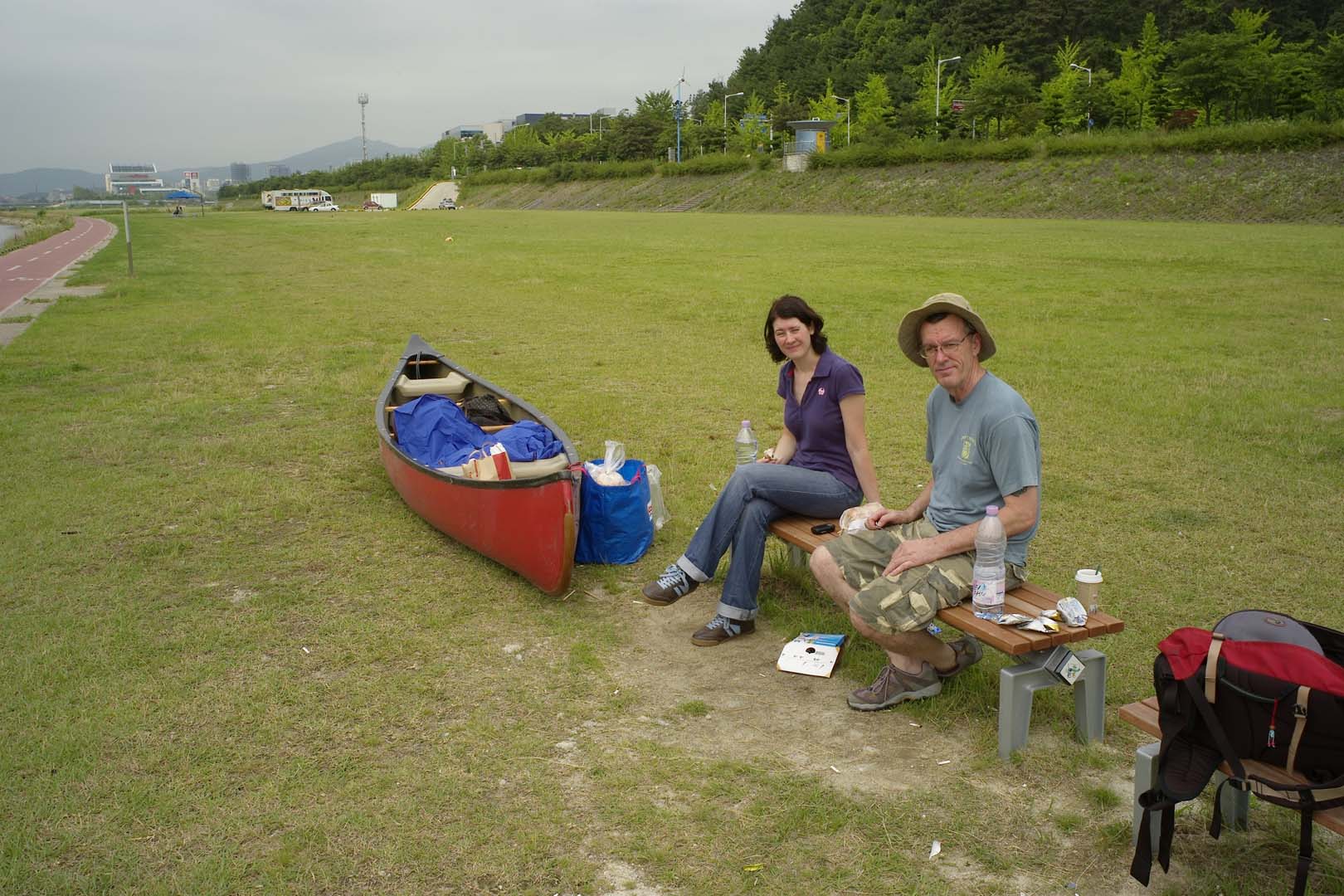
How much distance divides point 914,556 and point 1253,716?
5.20 ft

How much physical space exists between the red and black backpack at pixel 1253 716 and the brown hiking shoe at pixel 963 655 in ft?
5.01

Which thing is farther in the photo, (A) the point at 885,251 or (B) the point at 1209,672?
(A) the point at 885,251

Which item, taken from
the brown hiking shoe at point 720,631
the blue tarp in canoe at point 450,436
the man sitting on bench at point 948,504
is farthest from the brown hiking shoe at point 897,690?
the blue tarp in canoe at point 450,436

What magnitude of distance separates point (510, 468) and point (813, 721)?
300 centimetres

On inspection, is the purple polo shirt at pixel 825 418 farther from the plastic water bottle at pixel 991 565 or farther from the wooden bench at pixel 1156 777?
the wooden bench at pixel 1156 777

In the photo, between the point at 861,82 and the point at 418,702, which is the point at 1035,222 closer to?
the point at 418,702

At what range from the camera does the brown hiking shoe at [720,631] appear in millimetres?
5520

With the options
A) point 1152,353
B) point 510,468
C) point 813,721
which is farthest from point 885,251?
point 813,721

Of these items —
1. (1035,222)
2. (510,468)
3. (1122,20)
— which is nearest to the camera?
(510,468)

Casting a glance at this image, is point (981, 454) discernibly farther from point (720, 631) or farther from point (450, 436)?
point (450, 436)

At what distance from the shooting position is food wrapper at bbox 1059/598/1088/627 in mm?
4125

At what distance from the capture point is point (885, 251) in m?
27.7

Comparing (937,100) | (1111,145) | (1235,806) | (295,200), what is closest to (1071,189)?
(1111,145)

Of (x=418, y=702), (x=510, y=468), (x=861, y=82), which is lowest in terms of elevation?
(x=418, y=702)
